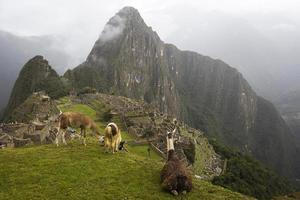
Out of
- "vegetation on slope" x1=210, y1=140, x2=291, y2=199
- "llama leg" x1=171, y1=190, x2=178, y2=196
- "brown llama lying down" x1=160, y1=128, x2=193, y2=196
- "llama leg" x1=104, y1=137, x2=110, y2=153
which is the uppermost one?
"llama leg" x1=104, y1=137, x2=110, y2=153

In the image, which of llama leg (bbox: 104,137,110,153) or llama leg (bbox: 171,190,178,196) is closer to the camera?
llama leg (bbox: 171,190,178,196)

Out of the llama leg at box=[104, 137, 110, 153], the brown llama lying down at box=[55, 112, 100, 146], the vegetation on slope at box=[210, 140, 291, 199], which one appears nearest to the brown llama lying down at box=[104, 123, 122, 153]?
the llama leg at box=[104, 137, 110, 153]

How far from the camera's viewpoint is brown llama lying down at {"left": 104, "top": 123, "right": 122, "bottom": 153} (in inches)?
864

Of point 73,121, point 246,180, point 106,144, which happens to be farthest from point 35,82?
point 106,144

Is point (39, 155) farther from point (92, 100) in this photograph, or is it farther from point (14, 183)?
point (92, 100)

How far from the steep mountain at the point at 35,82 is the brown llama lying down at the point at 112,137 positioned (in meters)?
132

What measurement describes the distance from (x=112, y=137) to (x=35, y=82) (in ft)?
502

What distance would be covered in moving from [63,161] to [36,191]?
341 centimetres

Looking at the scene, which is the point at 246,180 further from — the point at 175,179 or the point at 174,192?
the point at 174,192

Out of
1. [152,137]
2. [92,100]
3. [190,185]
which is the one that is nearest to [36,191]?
[190,185]

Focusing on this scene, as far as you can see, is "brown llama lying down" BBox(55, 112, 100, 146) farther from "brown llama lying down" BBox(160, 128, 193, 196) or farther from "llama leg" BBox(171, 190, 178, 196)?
"llama leg" BBox(171, 190, 178, 196)

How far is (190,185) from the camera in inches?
725

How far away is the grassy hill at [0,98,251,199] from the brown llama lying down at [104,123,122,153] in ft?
1.54

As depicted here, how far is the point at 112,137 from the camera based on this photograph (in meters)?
22.4
